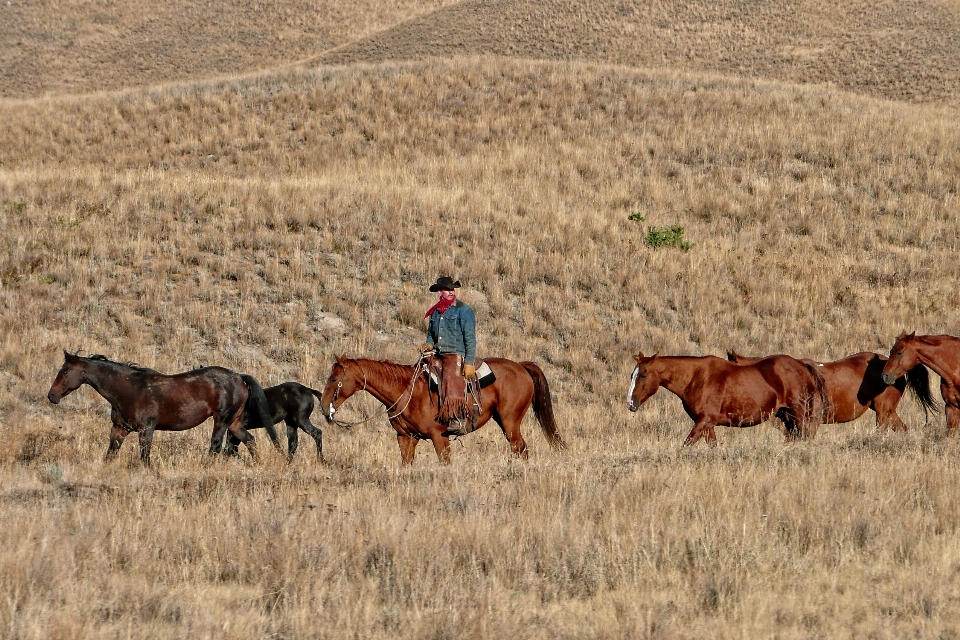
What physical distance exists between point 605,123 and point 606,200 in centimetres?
763

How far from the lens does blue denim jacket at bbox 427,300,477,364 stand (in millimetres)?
10938

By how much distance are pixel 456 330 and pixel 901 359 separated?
17.6ft

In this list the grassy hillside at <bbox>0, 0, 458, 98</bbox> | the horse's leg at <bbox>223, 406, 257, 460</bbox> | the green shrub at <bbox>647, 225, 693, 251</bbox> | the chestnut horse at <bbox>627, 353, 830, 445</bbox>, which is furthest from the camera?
the grassy hillside at <bbox>0, 0, 458, 98</bbox>

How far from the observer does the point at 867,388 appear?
13047 millimetres

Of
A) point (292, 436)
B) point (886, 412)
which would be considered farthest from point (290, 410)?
point (886, 412)

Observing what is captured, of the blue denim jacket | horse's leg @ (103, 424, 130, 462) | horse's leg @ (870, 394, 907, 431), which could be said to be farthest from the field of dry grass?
the blue denim jacket

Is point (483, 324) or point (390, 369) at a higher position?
point (390, 369)

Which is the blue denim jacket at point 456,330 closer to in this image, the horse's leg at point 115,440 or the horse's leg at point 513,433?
A: the horse's leg at point 513,433

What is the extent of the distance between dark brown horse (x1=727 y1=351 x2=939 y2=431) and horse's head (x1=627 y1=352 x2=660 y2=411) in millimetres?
1734

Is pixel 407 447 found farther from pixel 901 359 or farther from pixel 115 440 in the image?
pixel 901 359

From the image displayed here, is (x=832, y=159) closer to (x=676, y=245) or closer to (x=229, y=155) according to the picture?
(x=676, y=245)

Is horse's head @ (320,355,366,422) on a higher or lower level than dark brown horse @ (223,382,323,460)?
higher

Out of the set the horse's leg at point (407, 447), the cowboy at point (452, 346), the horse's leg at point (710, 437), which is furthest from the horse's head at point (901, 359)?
the horse's leg at point (407, 447)

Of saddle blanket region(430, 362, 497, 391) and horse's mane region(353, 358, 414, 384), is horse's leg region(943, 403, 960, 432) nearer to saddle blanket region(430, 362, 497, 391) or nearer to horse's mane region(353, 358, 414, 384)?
saddle blanket region(430, 362, 497, 391)
